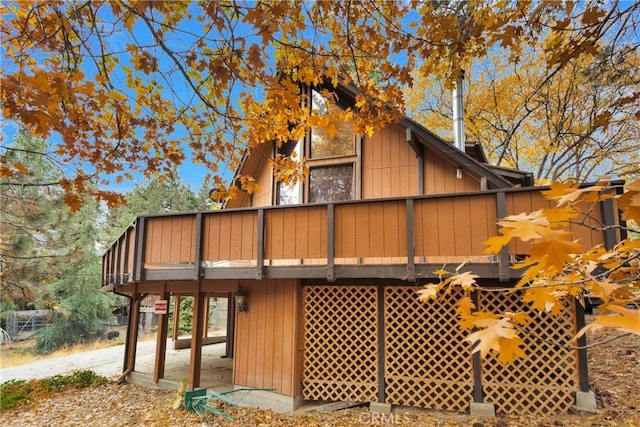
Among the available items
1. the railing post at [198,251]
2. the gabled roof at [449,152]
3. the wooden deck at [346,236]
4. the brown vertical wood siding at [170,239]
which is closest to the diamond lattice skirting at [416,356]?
the wooden deck at [346,236]

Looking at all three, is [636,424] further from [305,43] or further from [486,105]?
[486,105]

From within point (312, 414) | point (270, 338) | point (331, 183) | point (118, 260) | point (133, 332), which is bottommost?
point (312, 414)

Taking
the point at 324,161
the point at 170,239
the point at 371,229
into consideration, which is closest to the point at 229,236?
the point at 170,239

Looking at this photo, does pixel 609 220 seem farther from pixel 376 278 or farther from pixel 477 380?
pixel 376 278

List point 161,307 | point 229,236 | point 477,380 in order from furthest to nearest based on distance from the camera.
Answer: point 161,307 → point 229,236 → point 477,380

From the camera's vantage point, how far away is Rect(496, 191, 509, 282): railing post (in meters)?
5.38

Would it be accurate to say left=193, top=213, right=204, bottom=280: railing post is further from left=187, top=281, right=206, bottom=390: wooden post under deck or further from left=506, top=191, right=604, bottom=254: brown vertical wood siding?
left=506, top=191, right=604, bottom=254: brown vertical wood siding

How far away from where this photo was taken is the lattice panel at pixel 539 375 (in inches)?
233

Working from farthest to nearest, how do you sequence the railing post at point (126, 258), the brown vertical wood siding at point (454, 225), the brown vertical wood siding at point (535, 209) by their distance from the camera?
the railing post at point (126, 258), the brown vertical wood siding at point (454, 225), the brown vertical wood siding at point (535, 209)

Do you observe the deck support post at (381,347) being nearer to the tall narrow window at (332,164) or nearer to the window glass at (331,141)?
the tall narrow window at (332,164)

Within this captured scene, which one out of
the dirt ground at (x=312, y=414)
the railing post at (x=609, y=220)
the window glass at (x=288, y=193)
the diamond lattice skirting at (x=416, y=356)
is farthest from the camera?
the window glass at (x=288, y=193)

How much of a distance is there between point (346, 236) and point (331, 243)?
0.27 meters

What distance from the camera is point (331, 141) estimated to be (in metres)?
9.07

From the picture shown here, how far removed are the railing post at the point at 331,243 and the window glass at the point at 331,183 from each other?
252 centimetres
